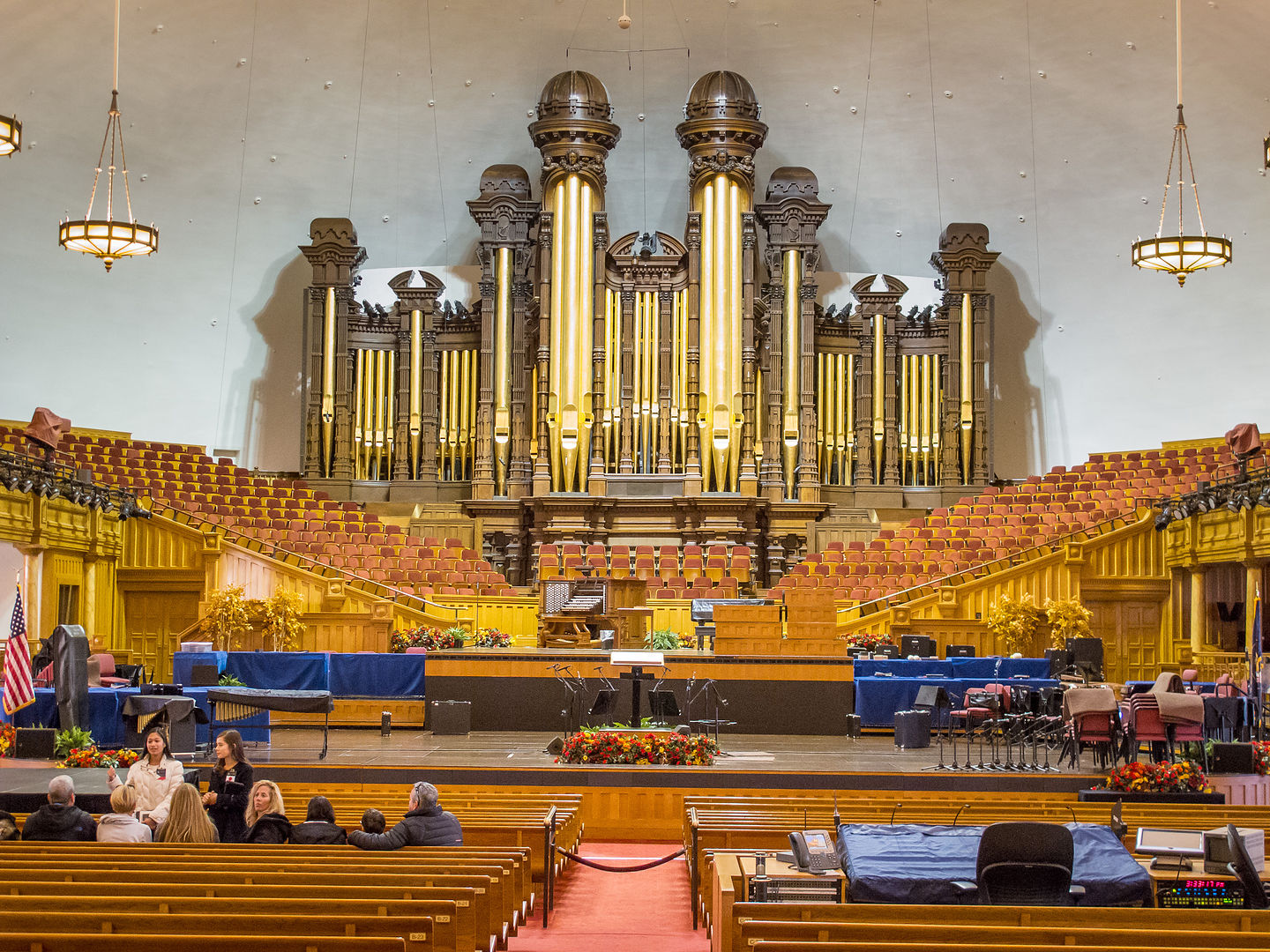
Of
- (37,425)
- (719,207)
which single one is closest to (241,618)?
(37,425)

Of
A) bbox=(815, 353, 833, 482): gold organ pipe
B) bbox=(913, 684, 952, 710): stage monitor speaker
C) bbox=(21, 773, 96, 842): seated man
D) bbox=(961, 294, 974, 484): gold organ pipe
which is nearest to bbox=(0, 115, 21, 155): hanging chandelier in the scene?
bbox=(21, 773, 96, 842): seated man

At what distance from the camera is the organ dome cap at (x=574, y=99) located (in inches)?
824

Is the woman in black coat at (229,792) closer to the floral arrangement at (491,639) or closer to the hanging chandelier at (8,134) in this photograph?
the floral arrangement at (491,639)

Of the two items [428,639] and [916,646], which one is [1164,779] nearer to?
[916,646]

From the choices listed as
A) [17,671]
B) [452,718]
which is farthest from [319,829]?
[452,718]

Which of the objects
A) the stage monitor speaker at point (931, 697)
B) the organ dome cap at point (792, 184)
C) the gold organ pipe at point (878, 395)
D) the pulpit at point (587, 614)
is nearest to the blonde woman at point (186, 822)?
the stage monitor speaker at point (931, 697)

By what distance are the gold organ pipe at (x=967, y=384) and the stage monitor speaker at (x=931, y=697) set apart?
973cm

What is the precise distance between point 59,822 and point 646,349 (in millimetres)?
15667

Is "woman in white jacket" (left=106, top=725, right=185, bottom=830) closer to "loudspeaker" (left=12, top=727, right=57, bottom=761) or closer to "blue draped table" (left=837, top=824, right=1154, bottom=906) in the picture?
"blue draped table" (left=837, top=824, right=1154, bottom=906)

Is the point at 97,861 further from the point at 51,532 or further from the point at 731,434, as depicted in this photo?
the point at 731,434

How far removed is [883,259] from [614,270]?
15.4 ft

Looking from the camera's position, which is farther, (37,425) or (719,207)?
(719,207)

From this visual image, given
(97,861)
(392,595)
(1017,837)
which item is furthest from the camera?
(392,595)

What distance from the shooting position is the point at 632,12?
861 inches
